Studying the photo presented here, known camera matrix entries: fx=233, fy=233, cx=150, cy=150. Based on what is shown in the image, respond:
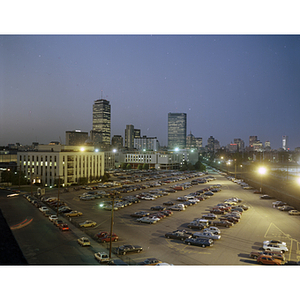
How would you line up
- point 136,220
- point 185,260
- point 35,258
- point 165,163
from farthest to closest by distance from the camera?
point 165,163 < point 136,220 < point 185,260 < point 35,258

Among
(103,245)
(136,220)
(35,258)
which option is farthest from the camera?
(136,220)

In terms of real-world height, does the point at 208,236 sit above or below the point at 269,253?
below

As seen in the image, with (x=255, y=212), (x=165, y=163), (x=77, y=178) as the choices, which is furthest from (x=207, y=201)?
(x=165, y=163)

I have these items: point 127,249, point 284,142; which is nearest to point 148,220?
point 127,249

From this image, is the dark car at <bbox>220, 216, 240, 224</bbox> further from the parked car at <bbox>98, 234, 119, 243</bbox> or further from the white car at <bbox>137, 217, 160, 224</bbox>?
the parked car at <bbox>98, 234, 119, 243</bbox>

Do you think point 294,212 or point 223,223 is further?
point 294,212

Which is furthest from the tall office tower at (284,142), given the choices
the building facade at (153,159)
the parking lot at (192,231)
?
the parking lot at (192,231)

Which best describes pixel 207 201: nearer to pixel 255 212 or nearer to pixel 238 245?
pixel 255 212

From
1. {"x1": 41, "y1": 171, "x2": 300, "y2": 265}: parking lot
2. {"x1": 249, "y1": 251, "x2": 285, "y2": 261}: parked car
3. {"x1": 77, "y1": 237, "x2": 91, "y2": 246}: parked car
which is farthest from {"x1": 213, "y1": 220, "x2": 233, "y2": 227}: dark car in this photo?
{"x1": 77, "y1": 237, "x2": 91, "y2": 246}: parked car

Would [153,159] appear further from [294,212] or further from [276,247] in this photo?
[276,247]
